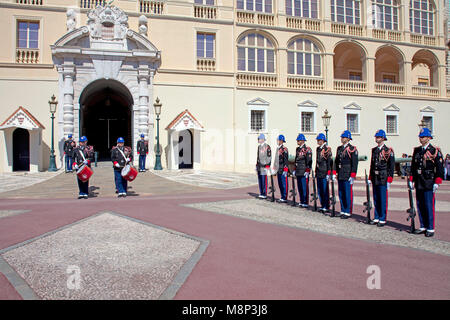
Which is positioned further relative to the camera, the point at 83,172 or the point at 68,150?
the point at 68,150

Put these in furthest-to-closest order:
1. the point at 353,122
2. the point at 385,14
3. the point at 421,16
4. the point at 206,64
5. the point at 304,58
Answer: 1. the point at 421,16
2. the point at 385,14
3. the point at 353,122
4. the point at 304,58
5. the point at 206,64

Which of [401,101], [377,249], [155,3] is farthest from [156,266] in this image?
[401,101]

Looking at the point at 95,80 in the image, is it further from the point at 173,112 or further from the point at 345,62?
the point at 345,62

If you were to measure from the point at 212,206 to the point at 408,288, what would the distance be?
6236 mm

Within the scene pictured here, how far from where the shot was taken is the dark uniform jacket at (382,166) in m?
7.30

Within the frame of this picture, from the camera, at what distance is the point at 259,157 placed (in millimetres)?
11273

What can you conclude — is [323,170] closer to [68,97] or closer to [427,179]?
[427,179]

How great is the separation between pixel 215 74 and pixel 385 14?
15.6m

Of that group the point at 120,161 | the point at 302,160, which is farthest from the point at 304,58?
the point at 120,161

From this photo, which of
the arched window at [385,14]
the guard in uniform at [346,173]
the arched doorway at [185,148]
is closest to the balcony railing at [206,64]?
the arched doorway at [185,148]

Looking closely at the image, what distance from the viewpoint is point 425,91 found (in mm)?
27844

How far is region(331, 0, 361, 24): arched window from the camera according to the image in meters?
25.6

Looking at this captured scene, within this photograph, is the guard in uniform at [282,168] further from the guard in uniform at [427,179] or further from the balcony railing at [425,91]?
the balcony railing at [425,91]

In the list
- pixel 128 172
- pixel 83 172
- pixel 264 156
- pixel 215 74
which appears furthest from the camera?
pixel 215 74
